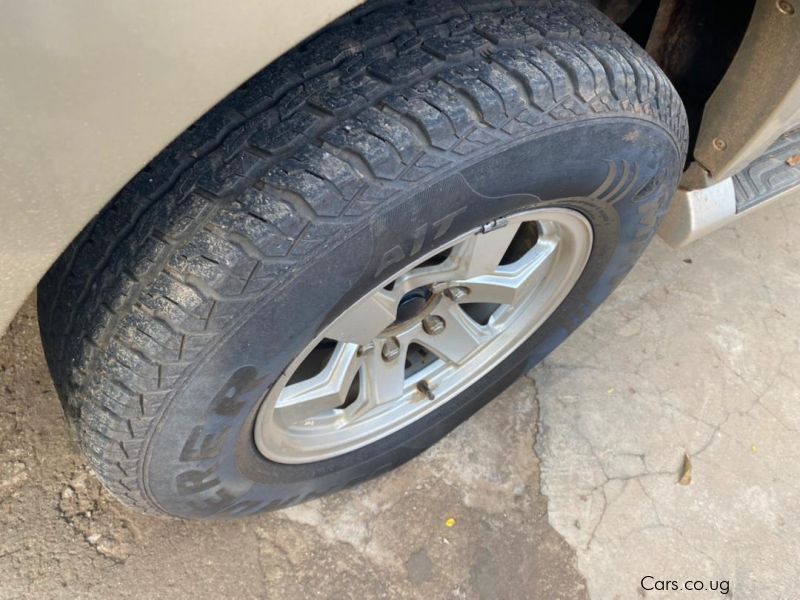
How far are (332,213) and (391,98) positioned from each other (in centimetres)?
20

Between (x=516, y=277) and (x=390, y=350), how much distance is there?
13.6 inches

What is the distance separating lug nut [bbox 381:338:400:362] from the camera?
1690mm

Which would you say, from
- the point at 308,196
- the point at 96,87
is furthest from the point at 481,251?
the point at 96,87

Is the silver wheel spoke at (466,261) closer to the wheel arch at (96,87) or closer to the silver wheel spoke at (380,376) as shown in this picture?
the silver wheel spoke at (380,376)

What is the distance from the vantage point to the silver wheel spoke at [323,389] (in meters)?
1.54

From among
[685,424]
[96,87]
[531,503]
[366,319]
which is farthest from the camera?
[685,424]

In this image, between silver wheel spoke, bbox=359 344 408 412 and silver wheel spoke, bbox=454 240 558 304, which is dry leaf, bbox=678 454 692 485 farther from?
silver wheel spoke, bbox=359 344 408 412

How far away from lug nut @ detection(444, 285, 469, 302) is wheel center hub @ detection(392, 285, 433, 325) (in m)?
0.05

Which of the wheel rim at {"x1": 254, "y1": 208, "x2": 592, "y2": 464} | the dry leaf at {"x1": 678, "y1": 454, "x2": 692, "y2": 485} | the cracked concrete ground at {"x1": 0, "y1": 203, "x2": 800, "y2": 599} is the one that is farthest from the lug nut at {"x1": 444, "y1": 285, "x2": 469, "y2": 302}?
the dry leaf at {"x1": 678, "y1": 454, "x2": 692, "y2": 485}

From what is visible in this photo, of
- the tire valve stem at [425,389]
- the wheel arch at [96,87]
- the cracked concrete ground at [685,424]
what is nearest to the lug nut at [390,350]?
the tire valve stem at [425,389]

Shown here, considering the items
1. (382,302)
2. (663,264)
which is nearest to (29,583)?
(382,302)

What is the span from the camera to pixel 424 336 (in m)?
1.76

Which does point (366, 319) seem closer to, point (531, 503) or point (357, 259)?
point (357, 259)

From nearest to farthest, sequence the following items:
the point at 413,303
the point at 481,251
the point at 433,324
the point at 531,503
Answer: the point at 481,251
the point at 413,303
the point at 433,324
the point at 531,503
